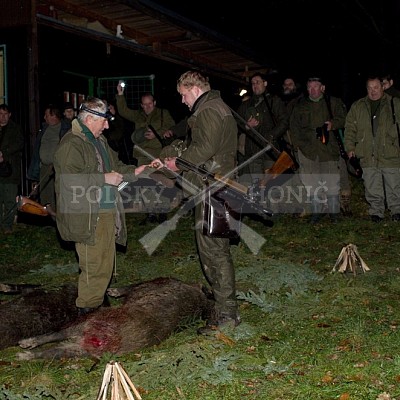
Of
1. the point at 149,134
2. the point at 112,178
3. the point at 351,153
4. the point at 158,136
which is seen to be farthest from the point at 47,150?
the point at 112,178

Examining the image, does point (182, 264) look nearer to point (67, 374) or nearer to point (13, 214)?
point (67, 374)

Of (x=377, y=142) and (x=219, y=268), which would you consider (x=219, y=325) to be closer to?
(x=219, y=268)

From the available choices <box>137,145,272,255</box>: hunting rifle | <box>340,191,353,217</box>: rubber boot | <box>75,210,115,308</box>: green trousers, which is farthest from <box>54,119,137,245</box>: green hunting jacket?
<box>340,191,353,217</box>: rubber boot

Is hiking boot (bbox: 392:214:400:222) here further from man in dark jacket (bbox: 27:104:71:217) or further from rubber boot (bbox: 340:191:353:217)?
man in dark jacket (bbox: 27:104:71:217)

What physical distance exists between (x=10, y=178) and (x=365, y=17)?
1797 cm

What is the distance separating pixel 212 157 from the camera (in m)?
5.62

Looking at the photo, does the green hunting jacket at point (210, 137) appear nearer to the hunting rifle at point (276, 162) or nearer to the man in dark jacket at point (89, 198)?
the man in dark jacket at point (89, 198)

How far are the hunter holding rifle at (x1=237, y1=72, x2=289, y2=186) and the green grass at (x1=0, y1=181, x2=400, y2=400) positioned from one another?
80.6 inches

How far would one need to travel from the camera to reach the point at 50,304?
18.9ft

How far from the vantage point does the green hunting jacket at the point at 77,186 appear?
18.2ft

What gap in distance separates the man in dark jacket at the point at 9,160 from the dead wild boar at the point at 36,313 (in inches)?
204

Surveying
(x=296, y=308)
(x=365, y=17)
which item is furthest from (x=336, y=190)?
(x=365, y=17)

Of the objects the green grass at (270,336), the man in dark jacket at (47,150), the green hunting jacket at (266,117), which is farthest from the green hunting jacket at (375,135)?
the man in dark jacket at (47,150)

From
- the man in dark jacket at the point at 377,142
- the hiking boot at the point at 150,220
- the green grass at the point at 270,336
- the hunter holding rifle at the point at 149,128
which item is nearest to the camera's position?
the green grass at the point at 270,336
